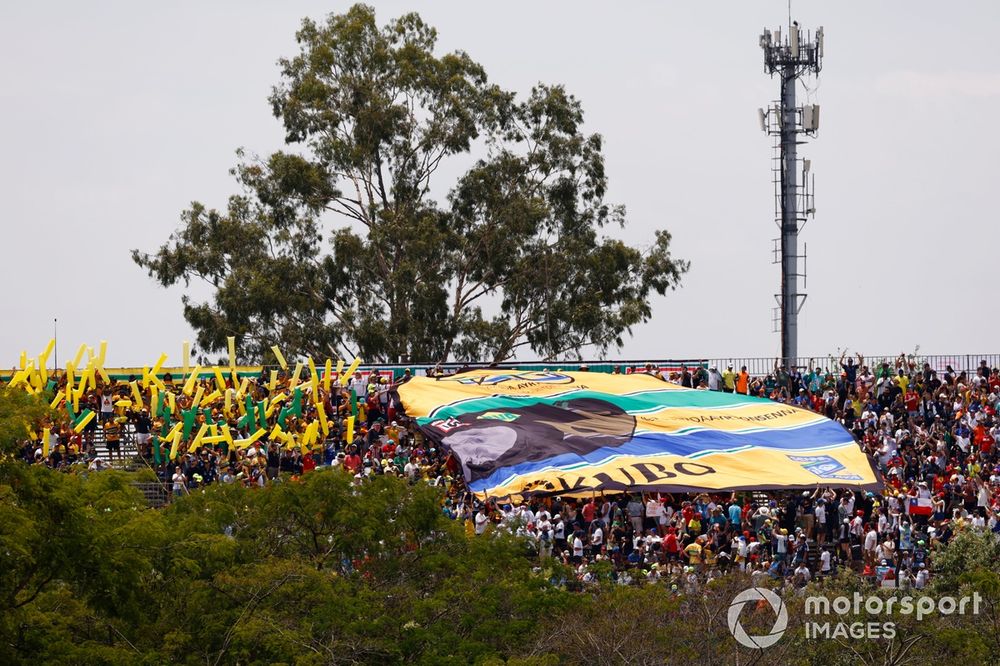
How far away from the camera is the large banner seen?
33.4 metres

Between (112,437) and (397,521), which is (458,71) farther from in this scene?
(397,521)

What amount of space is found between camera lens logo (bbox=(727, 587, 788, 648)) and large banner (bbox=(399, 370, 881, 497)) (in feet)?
33.4

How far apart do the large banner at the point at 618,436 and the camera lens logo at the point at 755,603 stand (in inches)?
401

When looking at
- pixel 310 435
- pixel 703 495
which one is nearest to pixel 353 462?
pixel 310 435

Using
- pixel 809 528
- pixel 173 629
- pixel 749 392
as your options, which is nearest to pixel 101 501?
pixel 173 629

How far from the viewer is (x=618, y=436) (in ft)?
119

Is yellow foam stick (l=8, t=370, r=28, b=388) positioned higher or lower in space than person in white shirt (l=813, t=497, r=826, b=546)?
higher

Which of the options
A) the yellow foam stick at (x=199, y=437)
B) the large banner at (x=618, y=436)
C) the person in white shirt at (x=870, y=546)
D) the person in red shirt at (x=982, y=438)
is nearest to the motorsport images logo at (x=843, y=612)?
the person in white shirt at (x=870, y=546)

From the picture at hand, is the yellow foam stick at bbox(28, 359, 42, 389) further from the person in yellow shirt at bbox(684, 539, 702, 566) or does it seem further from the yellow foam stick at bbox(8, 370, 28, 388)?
the person in yellow shirt at bbox(684, 539, 702, 566)

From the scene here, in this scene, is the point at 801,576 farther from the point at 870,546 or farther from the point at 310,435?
the point at 310,435

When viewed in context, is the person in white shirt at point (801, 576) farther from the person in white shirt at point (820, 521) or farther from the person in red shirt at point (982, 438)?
the person in red shirt at point (982, 438)

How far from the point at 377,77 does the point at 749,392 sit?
2045 centimetres

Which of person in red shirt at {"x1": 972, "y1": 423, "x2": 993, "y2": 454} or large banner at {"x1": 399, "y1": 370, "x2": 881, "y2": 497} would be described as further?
person in red shirt at {"x1": 972, "y1": 423, "x2": 993, "y2": 454}

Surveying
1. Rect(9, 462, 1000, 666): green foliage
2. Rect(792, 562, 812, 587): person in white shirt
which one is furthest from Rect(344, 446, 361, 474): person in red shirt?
Rect(792, 562, 812, 587): person in white shirt
